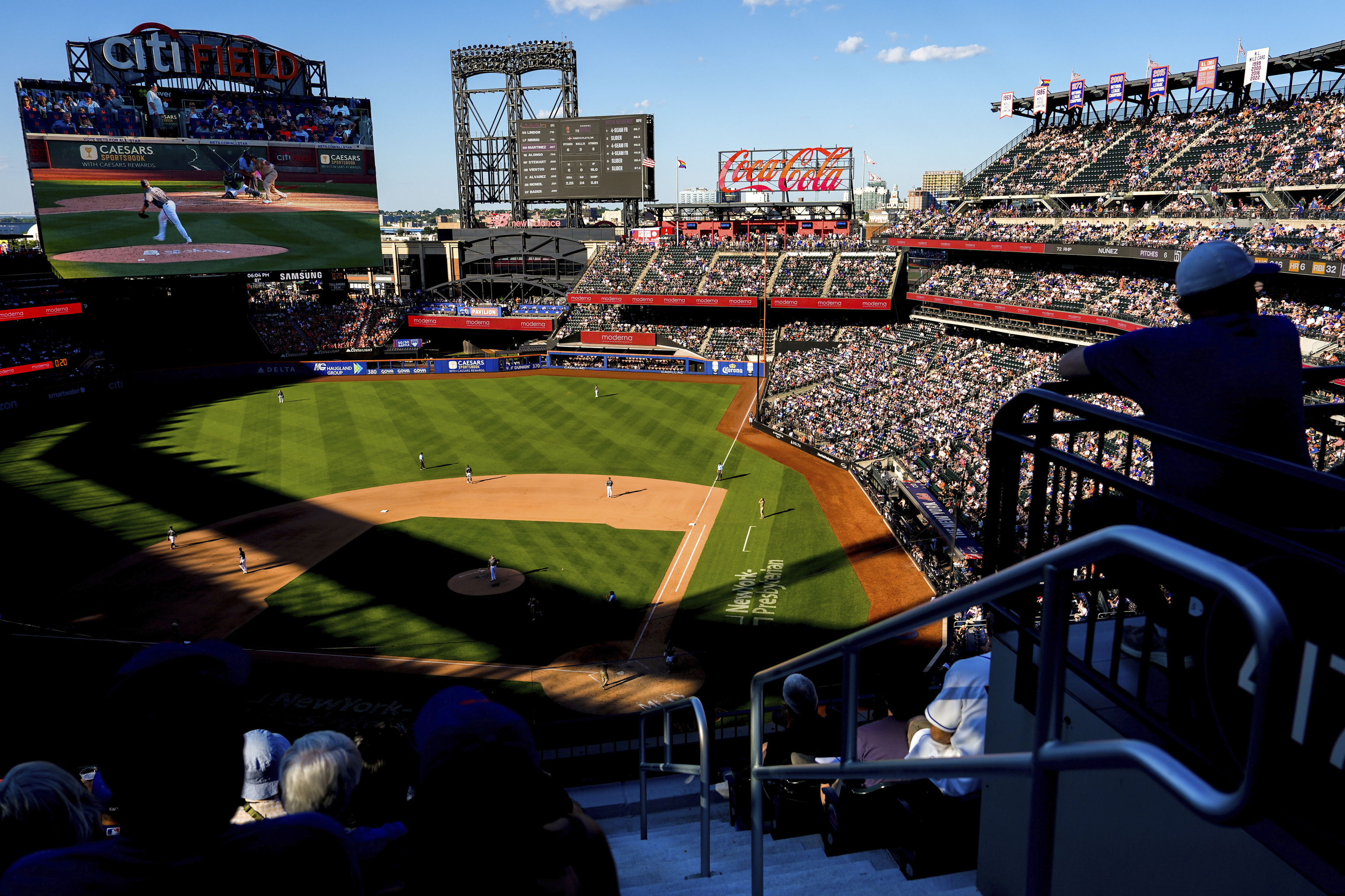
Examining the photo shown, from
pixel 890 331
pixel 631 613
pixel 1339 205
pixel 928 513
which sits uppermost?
pixel 1339 205

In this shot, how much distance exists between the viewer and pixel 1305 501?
9.35 ft

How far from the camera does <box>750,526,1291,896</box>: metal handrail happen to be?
134cm

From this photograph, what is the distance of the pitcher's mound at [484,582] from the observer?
23391 millimetres

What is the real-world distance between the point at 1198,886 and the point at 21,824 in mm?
4018

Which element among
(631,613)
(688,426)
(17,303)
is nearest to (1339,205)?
(688,426)

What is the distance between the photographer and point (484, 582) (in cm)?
2398

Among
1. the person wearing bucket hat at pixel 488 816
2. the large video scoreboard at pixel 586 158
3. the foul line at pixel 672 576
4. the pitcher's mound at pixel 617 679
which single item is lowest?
the pitcher's mound at pixel 617 679

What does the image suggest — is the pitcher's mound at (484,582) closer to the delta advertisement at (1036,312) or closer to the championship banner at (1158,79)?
the delta advertisement at (1036,312)

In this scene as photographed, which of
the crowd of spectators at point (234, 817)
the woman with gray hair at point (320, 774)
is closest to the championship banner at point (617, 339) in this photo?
the woman with gray hair at point (320, 774)

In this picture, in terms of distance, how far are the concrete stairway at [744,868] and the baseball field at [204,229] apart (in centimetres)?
5759

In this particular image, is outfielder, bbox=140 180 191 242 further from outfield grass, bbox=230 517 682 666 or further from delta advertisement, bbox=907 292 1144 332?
delta advertisement, bbox=907 292 1144 332

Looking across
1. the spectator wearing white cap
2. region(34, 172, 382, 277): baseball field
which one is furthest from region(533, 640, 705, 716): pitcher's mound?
region(34, 172, 382, 277): baseball field

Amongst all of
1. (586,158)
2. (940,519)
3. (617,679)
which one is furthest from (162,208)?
(940,519)

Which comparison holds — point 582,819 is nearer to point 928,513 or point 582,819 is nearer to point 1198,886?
point 1198,886
